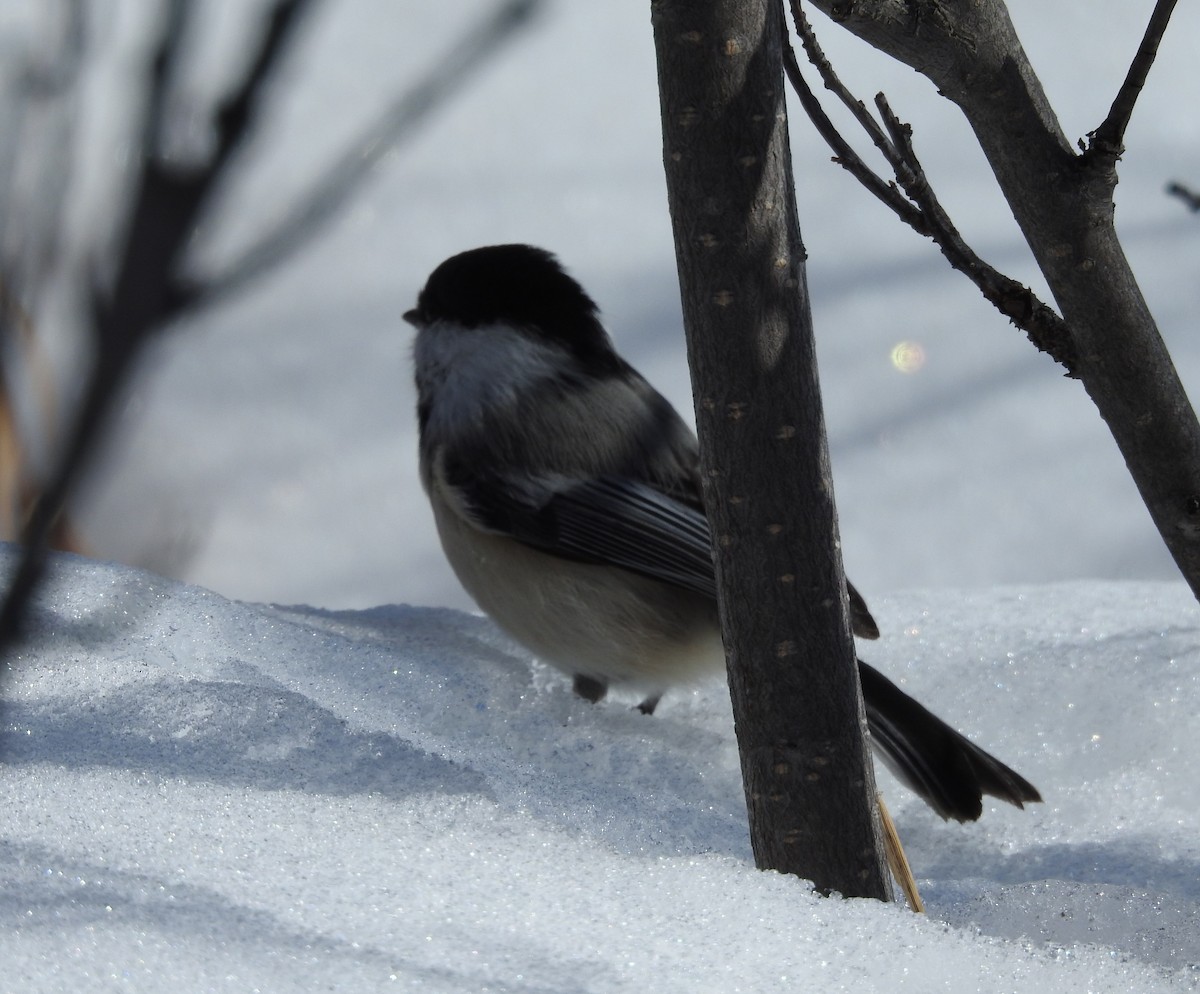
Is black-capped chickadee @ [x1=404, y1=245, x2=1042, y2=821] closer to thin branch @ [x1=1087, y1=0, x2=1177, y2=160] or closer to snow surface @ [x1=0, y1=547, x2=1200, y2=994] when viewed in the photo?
snow surface @ [x1=0, y1=547, x2=1200, y2=994]

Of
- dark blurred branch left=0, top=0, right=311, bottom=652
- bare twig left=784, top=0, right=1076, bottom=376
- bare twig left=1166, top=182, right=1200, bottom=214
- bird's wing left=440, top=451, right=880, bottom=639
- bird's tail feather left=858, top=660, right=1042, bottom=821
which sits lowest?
bird's tail feather left=858, top=660, right=1042, bottom=821

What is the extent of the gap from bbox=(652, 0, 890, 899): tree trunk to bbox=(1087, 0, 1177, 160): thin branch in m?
0.24

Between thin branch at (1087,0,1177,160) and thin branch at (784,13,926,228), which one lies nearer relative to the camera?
thin branch at (1087,0,1177,160)

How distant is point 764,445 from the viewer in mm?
989

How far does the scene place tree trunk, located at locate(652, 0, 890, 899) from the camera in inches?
37.6

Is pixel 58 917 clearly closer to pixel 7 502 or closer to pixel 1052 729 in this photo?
pixel 1052 729

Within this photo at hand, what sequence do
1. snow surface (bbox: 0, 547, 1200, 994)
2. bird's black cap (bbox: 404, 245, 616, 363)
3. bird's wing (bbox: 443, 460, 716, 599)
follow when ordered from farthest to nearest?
1. bird's black cap (bbox: 404, 245, 616, 363)
2. bird's wing (bbox: 443, 460, 716, 599)
3. snow surface (bbox: 0, 547, 1200, 994)

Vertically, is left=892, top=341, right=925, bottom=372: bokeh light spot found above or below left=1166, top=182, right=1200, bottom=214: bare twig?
above

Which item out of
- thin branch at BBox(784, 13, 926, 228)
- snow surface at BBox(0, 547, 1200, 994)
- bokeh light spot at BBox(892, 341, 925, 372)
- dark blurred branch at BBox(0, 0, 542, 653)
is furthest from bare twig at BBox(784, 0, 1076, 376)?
bokeh light spot at BBox(892, 341, 925, 372)

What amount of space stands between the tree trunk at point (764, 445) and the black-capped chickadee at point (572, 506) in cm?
70

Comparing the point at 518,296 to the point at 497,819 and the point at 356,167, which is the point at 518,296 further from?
the point at 356,167

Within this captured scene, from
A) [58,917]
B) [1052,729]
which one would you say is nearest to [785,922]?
[58,917]

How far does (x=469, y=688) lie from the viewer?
1.68 meters

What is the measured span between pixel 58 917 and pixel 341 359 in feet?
8.41
